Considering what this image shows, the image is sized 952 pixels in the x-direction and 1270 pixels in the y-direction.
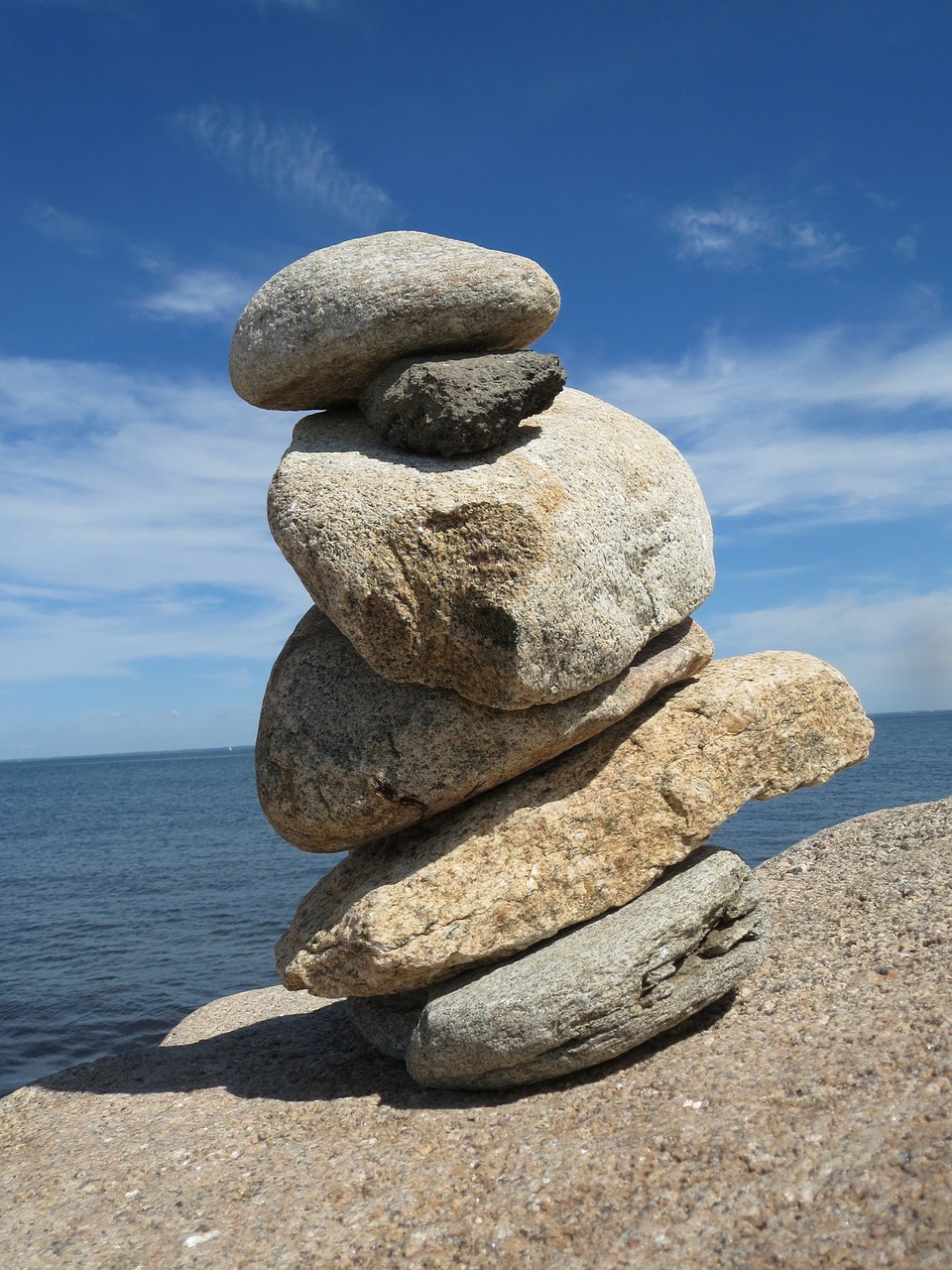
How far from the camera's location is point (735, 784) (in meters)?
8.66

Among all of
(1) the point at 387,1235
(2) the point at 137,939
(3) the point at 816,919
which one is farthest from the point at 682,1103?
(2) the point at 137,939

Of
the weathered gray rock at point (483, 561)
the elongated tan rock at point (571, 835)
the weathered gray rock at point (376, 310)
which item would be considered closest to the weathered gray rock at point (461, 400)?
the weathered gray rock at point (483, 561)

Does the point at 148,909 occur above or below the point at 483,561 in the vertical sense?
below

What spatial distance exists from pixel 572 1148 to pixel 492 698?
3.35 m

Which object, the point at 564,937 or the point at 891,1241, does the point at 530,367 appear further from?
the point at 891,1241

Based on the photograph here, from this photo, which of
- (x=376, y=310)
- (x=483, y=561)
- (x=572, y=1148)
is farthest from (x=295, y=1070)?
(x=376, y=310)

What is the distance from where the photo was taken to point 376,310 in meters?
8.41

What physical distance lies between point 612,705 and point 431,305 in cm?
395

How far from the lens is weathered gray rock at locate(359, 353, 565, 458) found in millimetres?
8016

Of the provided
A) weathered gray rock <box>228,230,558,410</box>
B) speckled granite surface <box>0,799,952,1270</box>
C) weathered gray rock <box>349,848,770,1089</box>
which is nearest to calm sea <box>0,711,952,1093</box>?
speckled granite surface <box>0,799,952,1270</box>

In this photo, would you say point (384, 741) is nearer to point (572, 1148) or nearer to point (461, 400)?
point (461, 400)

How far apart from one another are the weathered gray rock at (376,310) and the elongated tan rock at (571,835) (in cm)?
400

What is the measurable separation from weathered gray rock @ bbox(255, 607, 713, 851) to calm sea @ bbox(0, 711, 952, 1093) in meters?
7.62

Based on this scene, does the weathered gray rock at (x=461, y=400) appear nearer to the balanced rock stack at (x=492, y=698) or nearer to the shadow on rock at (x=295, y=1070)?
the balanced rock stack at (x=492, y=698)
